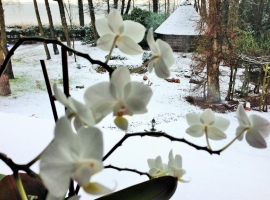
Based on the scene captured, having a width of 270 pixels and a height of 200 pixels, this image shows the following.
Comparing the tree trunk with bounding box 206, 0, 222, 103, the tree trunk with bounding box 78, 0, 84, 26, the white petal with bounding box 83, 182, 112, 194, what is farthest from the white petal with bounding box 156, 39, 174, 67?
the tree trunk with bounding box 78, 0, 84, 26

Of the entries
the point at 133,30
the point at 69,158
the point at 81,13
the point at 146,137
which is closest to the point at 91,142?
the point at 69,158

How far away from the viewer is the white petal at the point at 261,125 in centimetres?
25

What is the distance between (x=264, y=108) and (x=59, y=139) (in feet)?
2.68

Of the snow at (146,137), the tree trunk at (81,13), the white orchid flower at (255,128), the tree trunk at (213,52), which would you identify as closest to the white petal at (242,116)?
the white orchid flower at (255,128)

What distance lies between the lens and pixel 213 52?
0.88 m

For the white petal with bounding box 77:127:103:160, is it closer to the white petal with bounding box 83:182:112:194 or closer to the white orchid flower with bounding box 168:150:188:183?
the white petal with bounding box 83:182:112:194

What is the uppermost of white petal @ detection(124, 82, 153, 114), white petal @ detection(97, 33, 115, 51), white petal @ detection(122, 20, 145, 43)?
white petal @ detection(122, 20, 145, 43)

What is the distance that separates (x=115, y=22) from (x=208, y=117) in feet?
0.40

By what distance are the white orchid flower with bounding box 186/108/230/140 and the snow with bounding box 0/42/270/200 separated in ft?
1.37

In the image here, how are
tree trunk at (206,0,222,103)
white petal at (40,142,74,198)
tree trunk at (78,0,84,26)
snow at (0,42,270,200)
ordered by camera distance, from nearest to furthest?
white petal at (40,142,74,198) < snow at (0,42,270,200) < tree trunk at (206,0,222,103) < tree trunk at (78,0,84,26)

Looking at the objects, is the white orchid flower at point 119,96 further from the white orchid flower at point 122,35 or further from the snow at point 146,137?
the snow at point 146,137

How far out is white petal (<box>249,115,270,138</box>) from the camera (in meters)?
0.25

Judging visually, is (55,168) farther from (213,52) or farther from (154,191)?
(213,52)

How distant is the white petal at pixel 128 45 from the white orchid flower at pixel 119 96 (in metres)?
0.06
